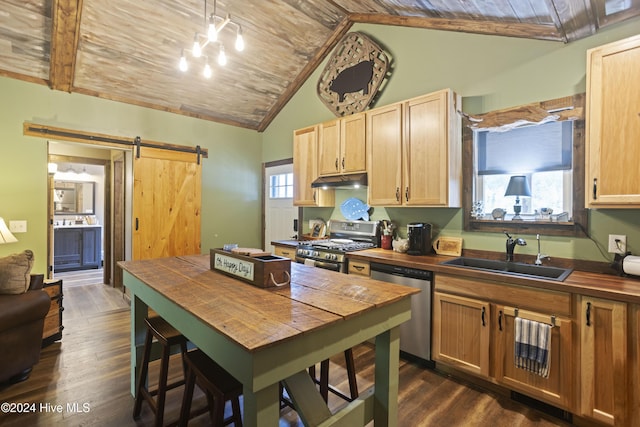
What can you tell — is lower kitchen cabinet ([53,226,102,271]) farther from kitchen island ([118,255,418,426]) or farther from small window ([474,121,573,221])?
small window ([474,121,573,221])

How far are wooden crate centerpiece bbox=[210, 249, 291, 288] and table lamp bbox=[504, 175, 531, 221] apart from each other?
2026mm

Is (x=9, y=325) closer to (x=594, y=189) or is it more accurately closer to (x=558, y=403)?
(x=558, y=403)

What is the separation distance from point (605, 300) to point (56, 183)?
339 inches

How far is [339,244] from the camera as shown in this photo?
334 centimetres

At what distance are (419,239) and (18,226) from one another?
4175 mm

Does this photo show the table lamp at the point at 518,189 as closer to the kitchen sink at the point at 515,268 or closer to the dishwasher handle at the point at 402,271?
the kitchen sink at the point at 515,268

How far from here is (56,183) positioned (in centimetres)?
647

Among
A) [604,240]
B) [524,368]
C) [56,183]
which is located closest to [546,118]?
[604,240]

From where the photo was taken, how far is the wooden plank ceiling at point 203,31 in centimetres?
237

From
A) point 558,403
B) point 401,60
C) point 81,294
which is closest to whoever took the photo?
point 558,403

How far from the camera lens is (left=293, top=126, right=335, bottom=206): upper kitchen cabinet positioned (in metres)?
3.82

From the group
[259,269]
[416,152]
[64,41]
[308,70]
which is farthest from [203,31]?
[259,269]

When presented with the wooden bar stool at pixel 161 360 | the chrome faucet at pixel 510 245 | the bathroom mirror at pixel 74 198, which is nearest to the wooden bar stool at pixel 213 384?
the wooden bar stool at pixel 161 360

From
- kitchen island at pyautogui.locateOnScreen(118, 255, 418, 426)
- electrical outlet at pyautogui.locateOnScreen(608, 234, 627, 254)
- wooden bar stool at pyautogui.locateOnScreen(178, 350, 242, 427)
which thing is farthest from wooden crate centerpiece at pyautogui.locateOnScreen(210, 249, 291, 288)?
electrical outlet at pyautogui.locateOnScreen(608, 234, 627, 254)
